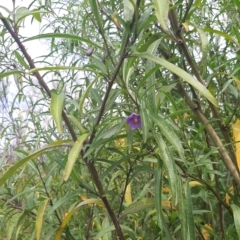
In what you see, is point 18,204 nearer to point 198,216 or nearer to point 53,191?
point 53,191

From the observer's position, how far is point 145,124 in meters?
0.65

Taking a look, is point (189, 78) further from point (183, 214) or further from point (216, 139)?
point (216, 139)

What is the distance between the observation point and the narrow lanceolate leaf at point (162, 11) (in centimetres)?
51

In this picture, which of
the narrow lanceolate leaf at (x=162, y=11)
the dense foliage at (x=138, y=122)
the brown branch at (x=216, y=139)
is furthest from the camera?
the brown branch at (x=216, y=139)

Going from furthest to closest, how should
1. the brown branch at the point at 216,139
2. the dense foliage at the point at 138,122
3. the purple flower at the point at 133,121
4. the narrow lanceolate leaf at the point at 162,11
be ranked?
1. the brown branch at the point at 216,139
2. the purple flower at the point at 133,121
3. the dense foliage at the point at 138,122
4. the narrow lanceolate leaf at the point at 162,11

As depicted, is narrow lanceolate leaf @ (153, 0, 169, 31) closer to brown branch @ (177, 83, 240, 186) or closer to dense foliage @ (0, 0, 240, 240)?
dense foliage @ (0, 0, 240, 240)

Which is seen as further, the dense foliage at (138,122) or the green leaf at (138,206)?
the green leaf at (138,206)

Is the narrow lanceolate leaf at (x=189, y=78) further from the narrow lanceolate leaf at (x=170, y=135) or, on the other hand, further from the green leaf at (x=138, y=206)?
the green leaf at (x=138, y=206)

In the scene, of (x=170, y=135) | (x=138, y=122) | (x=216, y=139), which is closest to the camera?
(x=170, y=135)

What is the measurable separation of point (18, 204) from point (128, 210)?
1.61 ft

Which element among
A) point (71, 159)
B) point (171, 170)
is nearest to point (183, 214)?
point (171, 170)

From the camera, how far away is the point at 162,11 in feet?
1.68

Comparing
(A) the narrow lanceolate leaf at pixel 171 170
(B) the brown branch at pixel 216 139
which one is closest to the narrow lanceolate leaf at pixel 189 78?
(A) the narrow lanceolate leaf at pixel 171 170

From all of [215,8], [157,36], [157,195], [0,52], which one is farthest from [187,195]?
[215,8]
